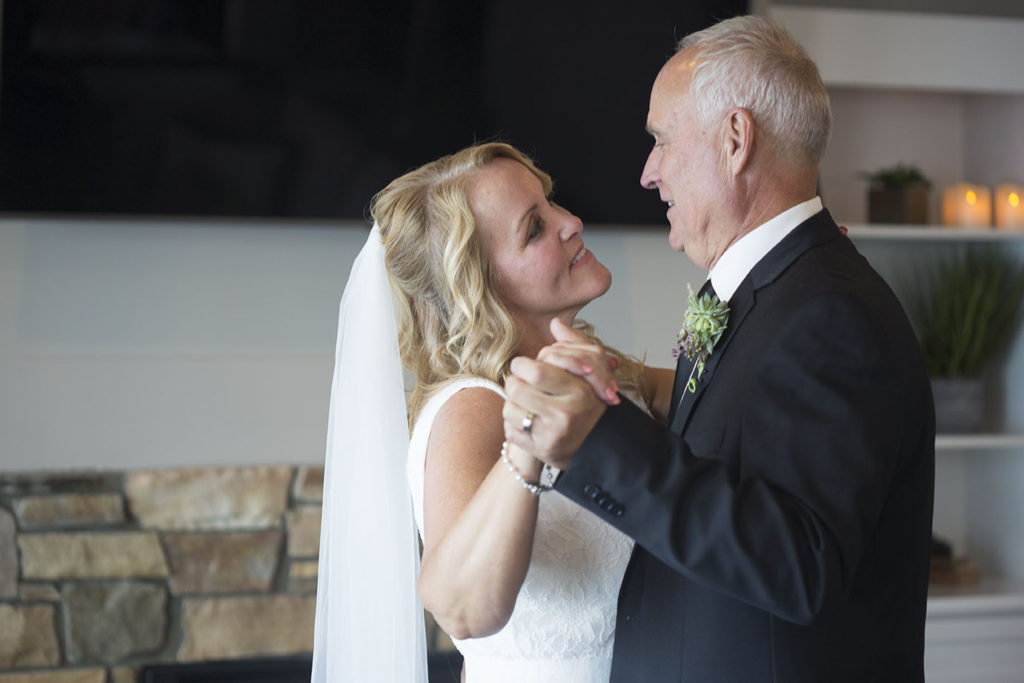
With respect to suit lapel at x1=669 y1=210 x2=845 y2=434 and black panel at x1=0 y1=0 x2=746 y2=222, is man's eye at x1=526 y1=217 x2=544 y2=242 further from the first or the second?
black panel at x1=0 y1=0 x2=746 y2=222

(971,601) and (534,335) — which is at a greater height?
(534,335)

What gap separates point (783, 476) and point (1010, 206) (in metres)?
2.70

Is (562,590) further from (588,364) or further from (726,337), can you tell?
(588,364)

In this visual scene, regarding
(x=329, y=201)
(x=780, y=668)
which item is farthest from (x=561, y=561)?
(x=329, y=201)

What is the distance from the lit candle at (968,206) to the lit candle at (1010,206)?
0.04 metres

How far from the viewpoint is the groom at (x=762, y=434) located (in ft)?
3.51

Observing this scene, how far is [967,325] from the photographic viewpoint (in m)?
3.36

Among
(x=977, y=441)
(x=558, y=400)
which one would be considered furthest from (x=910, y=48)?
(x=558, y=400)

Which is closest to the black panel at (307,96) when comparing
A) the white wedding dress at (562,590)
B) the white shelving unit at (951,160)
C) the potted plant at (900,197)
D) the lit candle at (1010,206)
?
the white shelving unit at (951,160)

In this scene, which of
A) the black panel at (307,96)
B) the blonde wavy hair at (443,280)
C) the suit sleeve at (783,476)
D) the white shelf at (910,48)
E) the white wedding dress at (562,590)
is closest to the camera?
the suit sleeve at (783,476)

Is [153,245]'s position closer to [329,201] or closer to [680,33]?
[329,201]

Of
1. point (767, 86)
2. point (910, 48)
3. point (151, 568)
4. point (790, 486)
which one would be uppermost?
point (910, 48)

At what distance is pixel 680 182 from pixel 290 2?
1.95m

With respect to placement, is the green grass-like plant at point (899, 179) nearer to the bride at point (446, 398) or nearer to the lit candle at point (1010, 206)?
the lit candle at point (1010, 206)
